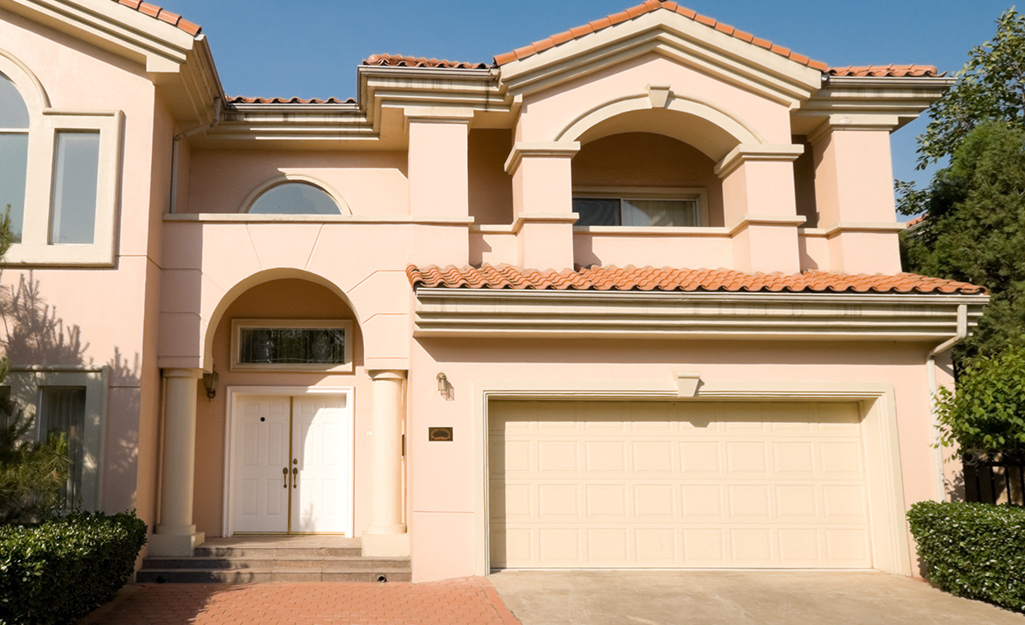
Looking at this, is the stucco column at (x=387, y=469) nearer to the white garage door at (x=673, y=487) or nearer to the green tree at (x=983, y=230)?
the white garage door at (x=673, y=487)

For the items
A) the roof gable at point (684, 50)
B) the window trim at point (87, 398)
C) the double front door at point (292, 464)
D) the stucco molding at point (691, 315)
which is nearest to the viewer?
the stucco molding at point (691, 315)

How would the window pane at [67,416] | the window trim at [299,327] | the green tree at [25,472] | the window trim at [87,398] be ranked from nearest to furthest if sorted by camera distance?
the green tree at [25,472] < the window trim at [87,398] < the window pane at [67,416] < the window trim at [299,327]

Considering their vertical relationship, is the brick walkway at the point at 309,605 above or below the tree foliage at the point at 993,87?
below

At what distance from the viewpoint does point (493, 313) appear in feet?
34.7

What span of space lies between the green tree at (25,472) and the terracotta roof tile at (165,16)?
11.6 ft

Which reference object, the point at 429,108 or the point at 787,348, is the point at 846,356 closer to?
the point at 787,348

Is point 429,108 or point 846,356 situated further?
point 429,108

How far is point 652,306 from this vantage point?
1073 cm

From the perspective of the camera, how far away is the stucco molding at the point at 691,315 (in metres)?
10.5

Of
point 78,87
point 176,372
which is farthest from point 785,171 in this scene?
point 78,87

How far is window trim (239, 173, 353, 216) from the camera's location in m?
13.5

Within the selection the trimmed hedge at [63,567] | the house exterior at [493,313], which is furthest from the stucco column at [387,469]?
the trimmed hedge at [63,567]

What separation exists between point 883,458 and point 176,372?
29.5 ft

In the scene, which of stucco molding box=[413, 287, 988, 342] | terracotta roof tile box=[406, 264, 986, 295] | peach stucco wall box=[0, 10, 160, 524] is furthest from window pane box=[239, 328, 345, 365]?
stucco molding box=[413, 287, 988, 342]
